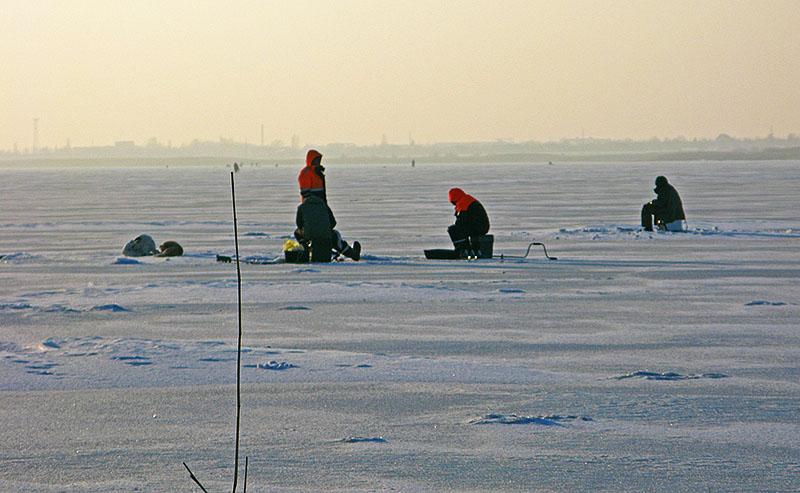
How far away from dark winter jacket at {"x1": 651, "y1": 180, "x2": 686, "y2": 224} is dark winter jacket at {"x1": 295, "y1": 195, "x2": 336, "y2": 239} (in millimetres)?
8176

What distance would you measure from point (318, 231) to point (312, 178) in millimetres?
733

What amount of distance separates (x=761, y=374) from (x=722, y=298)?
4.65m

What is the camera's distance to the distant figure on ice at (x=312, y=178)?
17281 mm

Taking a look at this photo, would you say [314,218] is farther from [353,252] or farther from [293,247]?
[353,252]

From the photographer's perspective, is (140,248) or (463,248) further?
(140,248)

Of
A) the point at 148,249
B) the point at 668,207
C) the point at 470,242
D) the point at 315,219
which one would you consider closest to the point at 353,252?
the point at 315,219

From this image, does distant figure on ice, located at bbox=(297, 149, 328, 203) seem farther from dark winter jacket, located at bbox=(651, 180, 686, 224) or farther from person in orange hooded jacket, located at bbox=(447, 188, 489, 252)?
dark winter jacket, located at bbox=(651, 180, 686, 224)

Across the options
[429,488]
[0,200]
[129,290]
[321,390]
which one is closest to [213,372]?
[321,390]

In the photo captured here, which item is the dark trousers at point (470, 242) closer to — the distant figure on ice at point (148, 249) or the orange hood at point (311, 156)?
the orange hood at point (311, 156)

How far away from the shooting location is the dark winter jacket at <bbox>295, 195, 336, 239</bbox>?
16.9 m

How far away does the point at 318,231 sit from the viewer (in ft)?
56.4

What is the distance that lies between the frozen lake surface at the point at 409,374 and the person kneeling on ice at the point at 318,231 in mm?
631

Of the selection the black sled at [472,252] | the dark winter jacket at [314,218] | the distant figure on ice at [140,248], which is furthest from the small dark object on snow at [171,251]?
the black sled at [472,252]

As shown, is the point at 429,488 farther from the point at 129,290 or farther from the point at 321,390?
the point at 129,290
